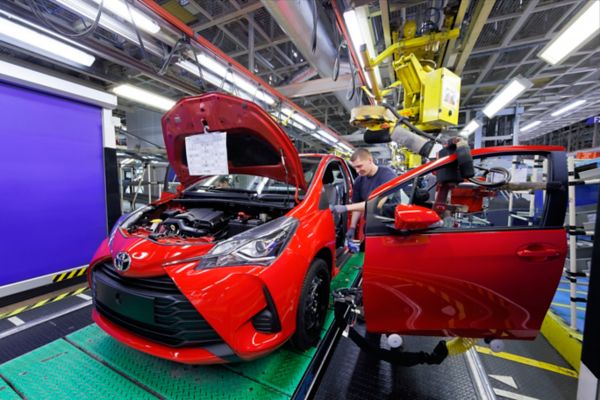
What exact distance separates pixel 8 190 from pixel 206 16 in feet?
11.5

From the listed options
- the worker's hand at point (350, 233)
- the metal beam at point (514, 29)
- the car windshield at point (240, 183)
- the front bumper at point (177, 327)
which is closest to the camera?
the front bumper at point (177, 327)

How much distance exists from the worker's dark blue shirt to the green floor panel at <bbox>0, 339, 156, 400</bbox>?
2615 millimetres

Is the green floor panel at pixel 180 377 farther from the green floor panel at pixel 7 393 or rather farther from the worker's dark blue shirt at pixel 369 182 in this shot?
the worker's dark blue shirt at pixel 369 182

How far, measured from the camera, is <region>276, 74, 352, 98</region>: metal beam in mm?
3877

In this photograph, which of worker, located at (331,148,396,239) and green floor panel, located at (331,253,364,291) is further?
worker, located at (331,148,396,239)

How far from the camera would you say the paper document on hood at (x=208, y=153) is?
195 cm

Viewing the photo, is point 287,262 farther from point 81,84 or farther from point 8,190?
point 81,84

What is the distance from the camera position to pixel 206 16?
3756 millimetres

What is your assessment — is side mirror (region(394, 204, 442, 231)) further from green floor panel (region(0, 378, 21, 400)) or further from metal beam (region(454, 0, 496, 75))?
metal beam (region(454, 0, 496, 75))

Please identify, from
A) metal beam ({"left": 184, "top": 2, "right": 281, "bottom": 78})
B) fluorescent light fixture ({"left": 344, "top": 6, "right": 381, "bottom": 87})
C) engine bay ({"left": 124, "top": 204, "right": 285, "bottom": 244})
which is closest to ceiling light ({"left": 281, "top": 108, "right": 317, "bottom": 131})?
metal beam ({"left": 184, "top": 2, "right": 281, "bottom": 78})

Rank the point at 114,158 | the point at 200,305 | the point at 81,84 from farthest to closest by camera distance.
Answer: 1. the point at 114,158
2. the point at 81,84
3. the point at 200,305

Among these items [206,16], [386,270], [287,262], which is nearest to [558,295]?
[386,270]

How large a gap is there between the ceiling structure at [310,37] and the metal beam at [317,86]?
0.6 inches

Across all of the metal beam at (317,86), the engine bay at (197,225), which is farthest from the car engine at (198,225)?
the metal beam at (317,86)
